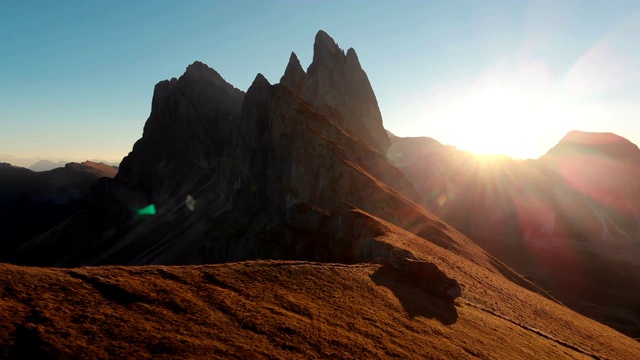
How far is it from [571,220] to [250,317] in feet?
577

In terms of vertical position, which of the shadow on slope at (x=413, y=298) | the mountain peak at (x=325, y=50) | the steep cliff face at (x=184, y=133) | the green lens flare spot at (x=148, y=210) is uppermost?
the mountain peak at (x=325, y=50)

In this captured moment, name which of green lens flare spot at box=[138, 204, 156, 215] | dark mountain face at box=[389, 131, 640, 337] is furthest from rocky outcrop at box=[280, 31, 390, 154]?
green lens flare spot at box=[138, 204, 156, 215]

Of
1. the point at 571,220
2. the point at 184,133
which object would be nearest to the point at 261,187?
the point at 184,133

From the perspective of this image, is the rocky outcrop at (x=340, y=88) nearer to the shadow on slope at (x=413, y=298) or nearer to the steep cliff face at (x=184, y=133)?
the steep cliff face at (x=184, y=133)

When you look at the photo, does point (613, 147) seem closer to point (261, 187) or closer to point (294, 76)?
point (294, 76)

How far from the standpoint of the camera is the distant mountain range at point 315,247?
51.5 ft

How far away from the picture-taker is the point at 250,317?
1705 centimetres

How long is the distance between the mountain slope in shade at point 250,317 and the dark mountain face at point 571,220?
7268 centimetres

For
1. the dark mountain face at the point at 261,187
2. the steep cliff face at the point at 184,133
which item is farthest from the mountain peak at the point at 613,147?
A: the steep cliff face at the point at 184,133

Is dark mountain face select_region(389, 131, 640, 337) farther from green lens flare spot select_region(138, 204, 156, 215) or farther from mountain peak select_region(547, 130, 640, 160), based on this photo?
green lens flare spot select_region(138, 204, 156, 215)

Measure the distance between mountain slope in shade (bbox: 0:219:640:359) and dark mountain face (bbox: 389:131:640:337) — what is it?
72.7 metres

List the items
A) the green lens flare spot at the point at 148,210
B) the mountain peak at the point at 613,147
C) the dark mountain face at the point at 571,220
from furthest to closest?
the mountain peak at the point at 613,147
the green lens flare spot at the point at 148,210
the dark mountain face at the point at 571,220

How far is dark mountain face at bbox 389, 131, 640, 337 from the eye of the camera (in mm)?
98438

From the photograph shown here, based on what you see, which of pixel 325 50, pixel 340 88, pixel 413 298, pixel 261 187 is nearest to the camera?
pixel 413 298
